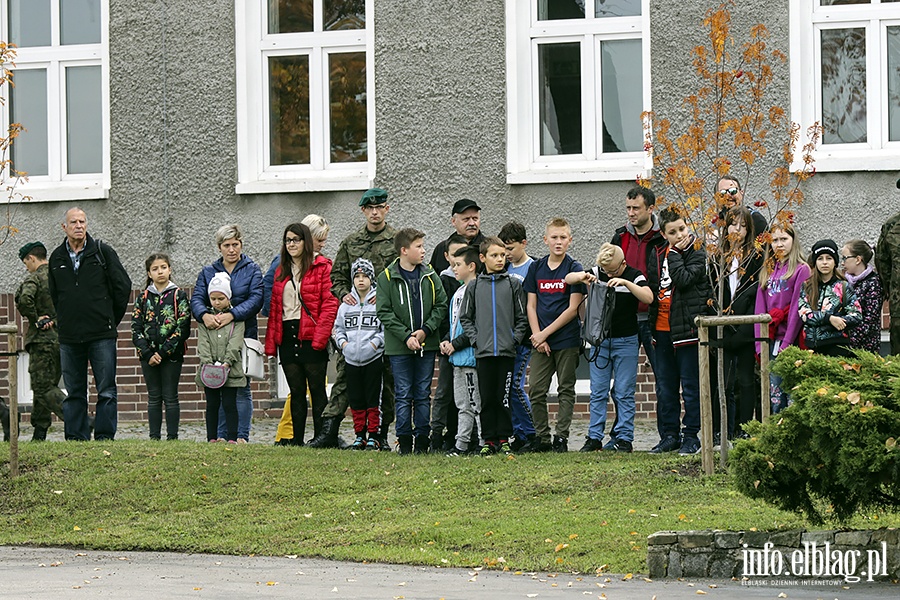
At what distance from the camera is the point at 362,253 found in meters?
14.7

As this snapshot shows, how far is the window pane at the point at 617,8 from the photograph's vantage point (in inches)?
709

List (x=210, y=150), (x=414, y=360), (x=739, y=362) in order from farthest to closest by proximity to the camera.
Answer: (x=210, y=150) < (x=414, y=360) < (x=739, y=362)

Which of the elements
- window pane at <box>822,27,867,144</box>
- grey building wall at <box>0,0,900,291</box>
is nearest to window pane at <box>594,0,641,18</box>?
grey building wall at <box>0,0,900,291</box>

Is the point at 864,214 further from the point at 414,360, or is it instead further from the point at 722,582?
the point at 722,582

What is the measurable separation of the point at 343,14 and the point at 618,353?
23.5ft

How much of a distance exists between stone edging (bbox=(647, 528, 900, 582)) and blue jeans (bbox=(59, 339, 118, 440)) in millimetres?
6851

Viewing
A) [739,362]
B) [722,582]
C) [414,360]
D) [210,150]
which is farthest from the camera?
[210,150]

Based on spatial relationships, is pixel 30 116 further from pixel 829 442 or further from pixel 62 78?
pixel 829 442

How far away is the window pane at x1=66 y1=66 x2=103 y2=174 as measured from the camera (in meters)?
19.3

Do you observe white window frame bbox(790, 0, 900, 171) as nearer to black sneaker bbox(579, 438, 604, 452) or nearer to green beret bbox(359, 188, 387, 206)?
green beret bbox(359, 188, 387, 206)

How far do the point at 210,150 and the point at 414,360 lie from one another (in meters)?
5.75

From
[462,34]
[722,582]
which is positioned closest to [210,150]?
[462,34]

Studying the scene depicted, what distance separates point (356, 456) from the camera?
1349 cm

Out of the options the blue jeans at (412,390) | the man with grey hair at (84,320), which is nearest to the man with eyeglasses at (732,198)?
the blue jeans at (412,390)
